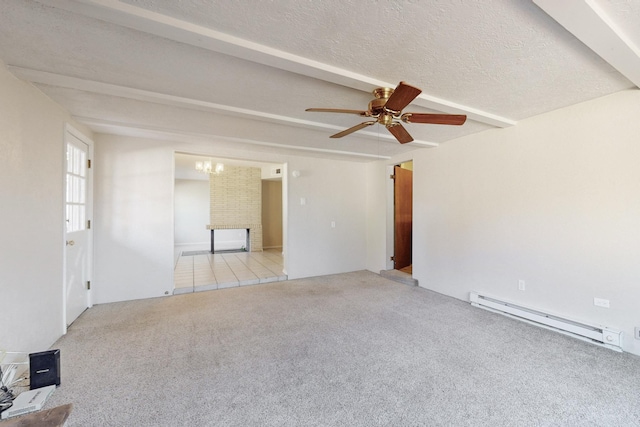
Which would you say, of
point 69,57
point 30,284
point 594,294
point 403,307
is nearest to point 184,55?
point 69,57

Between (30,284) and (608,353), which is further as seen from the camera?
(608,353)

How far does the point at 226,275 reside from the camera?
498 centimetres

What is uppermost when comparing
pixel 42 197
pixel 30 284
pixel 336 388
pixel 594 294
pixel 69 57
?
pixel 69 57

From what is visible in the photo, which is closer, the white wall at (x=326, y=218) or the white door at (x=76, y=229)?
the white door at (x=76, y=229)

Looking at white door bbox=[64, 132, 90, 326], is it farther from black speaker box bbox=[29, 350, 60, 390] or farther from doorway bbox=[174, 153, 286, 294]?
doorway bbox=[174, 153, 286, 294]

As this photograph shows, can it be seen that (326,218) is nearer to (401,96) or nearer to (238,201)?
(238,201)

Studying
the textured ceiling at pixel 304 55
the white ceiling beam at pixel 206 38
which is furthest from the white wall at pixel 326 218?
the white ceiling beam at pixel 206 38

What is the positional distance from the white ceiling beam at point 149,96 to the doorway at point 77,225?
2.94 ft

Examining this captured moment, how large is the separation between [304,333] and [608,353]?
2842mm

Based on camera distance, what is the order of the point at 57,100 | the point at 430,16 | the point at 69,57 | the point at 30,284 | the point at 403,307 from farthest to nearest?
the point at 403,307 < the point at 57,100 < the point at 30,284 < the point at 69,57 < the point at 430,16

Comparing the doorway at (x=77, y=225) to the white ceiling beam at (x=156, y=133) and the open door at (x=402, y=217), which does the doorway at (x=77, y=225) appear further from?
the open door at (x=402, y=217)

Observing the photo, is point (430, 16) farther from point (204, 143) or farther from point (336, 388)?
point (204, 143)

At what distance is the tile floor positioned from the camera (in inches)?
175

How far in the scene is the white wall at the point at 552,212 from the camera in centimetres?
240
